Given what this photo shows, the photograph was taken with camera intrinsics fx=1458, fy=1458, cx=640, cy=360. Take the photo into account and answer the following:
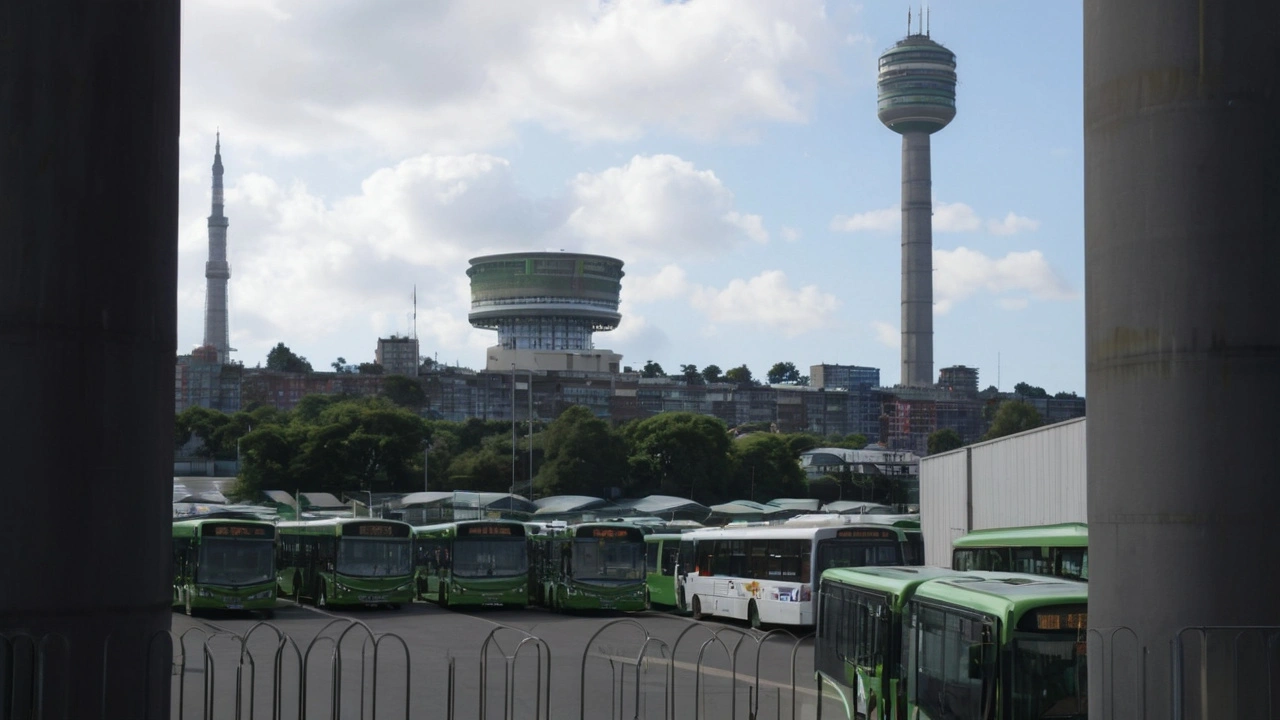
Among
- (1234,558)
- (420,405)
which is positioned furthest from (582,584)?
(420,405)

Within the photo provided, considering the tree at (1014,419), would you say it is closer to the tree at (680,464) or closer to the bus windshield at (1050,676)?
the tree at (680,464)

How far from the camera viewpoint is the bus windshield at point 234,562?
105 ft

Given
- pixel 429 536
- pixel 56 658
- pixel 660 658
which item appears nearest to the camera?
pixel 56 658

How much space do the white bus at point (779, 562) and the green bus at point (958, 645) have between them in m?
10.6

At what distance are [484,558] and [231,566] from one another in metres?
5.86

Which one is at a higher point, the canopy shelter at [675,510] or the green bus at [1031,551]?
the green bus at [1031,551]

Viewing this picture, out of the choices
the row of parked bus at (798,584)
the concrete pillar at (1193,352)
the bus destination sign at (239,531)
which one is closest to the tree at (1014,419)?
the row of parked bus at (798,584)

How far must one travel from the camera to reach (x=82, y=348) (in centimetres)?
786

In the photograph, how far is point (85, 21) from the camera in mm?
7969

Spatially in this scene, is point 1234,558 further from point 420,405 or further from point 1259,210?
point 420,405

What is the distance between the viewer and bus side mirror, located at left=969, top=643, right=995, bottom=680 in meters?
11.5

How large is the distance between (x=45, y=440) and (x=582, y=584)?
2630 centimetres

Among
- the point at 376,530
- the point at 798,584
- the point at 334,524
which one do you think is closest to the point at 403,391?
the point at 334,524

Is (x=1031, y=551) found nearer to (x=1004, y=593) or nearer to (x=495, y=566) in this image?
(x=1004, y=593)
